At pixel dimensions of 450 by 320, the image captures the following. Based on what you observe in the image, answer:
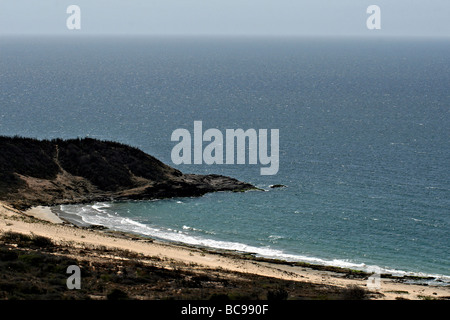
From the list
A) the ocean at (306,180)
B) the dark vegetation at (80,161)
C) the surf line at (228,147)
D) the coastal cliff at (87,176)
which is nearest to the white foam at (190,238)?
the ocean at (306,180)

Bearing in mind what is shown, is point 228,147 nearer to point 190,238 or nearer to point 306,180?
point 306,180

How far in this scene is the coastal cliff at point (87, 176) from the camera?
77750 mm

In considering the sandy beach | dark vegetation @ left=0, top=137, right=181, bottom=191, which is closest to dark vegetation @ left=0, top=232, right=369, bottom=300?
the sandy beach

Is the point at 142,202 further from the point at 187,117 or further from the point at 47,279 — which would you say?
the point at 187,117

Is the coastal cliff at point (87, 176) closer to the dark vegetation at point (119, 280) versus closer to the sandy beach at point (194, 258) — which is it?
the sandy beach at point (194, 258)

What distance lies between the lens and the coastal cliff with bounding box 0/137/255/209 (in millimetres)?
77750

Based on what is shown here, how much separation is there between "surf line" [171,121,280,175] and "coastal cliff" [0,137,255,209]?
→ 38.0 ft

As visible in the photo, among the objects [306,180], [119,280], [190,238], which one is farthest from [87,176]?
[119,280]

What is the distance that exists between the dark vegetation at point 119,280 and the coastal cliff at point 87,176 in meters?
23.4

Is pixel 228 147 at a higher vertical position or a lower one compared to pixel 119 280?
higher

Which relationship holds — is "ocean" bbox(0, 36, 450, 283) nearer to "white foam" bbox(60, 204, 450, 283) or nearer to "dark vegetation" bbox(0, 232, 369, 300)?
"white foam" bbox(60, 204, 450, 283)

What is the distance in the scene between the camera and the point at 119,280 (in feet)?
143

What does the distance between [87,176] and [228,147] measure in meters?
31.9
